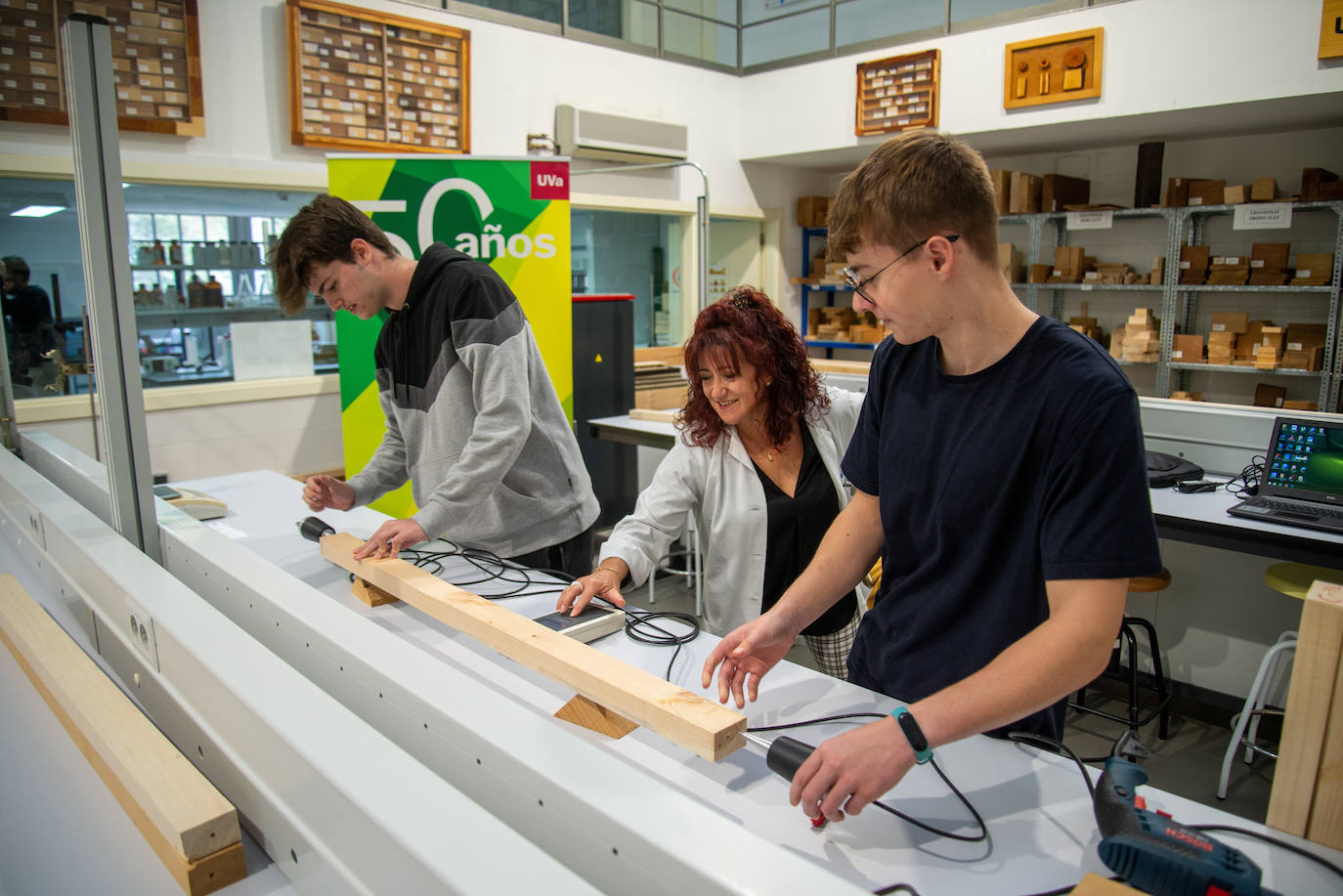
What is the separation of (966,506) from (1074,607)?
0.19 m

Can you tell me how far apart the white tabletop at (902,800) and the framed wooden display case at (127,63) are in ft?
11.2

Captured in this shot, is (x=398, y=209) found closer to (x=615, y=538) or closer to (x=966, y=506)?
(x=615, y=538)

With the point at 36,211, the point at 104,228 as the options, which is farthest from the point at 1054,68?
the point at 36,211

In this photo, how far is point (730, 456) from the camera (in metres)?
1.79

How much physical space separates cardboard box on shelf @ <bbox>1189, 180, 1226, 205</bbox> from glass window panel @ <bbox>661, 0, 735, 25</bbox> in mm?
3485

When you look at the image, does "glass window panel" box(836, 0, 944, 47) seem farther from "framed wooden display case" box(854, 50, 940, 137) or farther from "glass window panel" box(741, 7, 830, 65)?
"framed wooden display case" box(854, 50, 940, 137)

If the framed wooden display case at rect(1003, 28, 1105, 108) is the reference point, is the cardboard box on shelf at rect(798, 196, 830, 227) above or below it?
below

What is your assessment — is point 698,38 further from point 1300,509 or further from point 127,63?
point 1300,509

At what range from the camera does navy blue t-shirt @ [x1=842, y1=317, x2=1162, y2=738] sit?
0.91 metres

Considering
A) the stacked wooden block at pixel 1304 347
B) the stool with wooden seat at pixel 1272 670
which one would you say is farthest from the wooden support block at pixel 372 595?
the stacked wooden block at pixel 1304 347

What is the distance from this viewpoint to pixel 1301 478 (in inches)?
103

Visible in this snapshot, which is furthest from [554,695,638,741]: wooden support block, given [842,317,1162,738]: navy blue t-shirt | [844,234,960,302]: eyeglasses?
[844,234,960,302]: eyeglasses

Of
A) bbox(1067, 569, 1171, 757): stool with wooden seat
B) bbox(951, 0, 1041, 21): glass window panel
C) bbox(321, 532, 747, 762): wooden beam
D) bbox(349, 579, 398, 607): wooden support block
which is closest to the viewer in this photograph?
bbox(321, 532, 747, 762): wooden beam

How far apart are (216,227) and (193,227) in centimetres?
10
